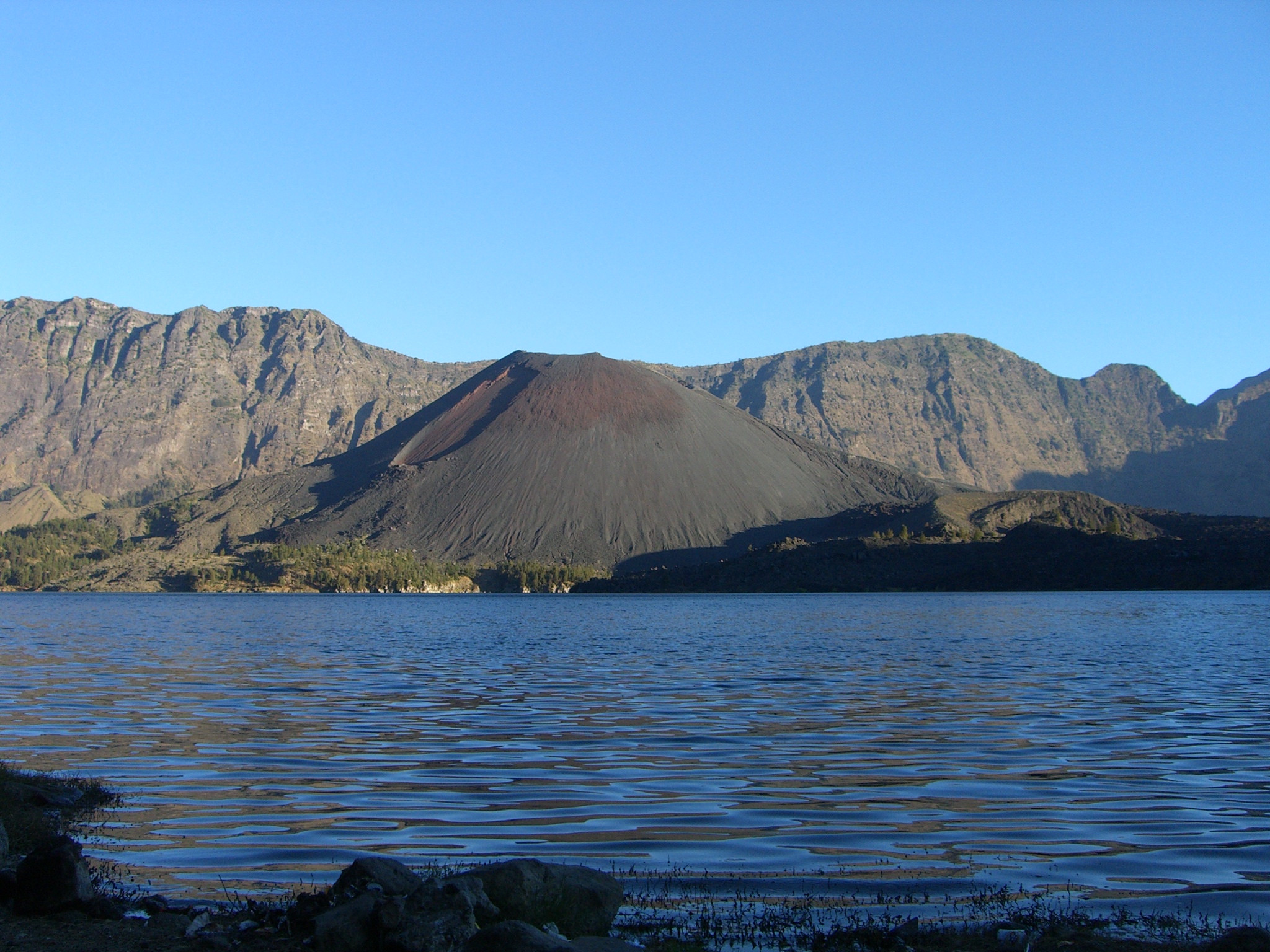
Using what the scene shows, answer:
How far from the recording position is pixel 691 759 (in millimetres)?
20594

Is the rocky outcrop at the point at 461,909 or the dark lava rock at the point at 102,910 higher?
the rocky outcrop at the point at 461,909

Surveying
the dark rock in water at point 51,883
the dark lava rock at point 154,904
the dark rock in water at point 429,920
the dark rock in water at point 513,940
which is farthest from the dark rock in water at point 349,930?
the dark rock in water at point 51,883

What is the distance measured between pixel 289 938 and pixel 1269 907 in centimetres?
980

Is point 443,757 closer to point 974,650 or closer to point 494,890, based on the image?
point 494,890

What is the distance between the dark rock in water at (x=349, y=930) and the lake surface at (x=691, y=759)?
127 inches

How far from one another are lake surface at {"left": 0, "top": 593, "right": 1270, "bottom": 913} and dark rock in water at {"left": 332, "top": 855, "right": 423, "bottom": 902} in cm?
248

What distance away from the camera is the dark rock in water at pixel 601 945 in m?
9.51

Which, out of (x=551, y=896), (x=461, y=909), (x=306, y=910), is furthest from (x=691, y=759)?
(x=461, y=909)

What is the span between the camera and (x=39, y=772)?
18.9m

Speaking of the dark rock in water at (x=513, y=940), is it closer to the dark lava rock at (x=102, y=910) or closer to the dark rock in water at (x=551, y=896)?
the dark rock in water at (x=551, y=896)

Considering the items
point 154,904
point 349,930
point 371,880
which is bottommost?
point 154,904

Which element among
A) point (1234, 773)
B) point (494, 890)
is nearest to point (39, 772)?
point (494, 890)

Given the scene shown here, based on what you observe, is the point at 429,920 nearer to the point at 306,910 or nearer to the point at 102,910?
the point at 306,910

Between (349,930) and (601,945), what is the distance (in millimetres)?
2217
